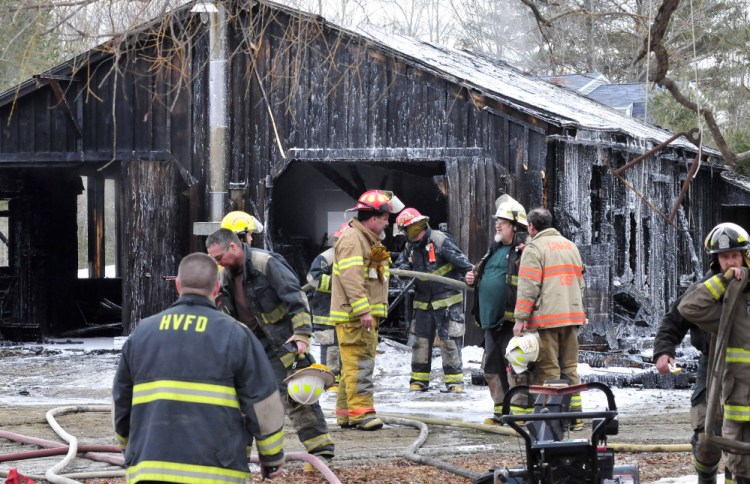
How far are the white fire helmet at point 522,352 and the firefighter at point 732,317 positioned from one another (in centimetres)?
250

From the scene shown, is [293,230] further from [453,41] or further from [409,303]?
[453,41]

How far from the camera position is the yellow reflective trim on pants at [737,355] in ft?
21.3

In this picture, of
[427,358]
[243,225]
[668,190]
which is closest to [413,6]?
[668,190]

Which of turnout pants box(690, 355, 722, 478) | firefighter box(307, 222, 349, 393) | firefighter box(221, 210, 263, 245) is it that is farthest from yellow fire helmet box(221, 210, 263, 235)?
firefighter box(307, 222, 349, 393)

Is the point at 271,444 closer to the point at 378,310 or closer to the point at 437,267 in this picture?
the point at 378,310

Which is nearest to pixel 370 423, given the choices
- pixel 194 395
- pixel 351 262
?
pixel 351 262

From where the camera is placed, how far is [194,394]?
5133 millimetres

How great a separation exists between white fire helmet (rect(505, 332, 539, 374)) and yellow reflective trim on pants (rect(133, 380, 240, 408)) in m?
4.31

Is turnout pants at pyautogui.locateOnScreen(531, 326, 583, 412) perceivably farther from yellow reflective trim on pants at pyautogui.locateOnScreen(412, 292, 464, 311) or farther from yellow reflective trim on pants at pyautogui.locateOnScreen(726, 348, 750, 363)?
yellow reflective trim on pants at pyautogui.locateOnScreen(412, 292, 464, 311)

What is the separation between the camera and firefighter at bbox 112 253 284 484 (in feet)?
16.8

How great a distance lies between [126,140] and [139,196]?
91 centimetres

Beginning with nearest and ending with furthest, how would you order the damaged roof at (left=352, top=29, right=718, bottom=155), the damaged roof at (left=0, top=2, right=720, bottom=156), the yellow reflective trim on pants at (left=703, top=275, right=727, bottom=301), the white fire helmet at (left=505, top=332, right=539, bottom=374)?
the yellow reflective trim on pants at (left=703, top=275, right=727, bottom=301) < the white fire helmet at (left=505, top=332, right=539, bottom=374) < the damaged roof at (left=0, top=2, right=720, bottom=156) < the damaged roof at (left=352, top=29, right=718, bottom=155)

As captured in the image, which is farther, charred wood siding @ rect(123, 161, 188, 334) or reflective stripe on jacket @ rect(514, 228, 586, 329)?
charred wood siding @ rect(123, 161, 188, 334)

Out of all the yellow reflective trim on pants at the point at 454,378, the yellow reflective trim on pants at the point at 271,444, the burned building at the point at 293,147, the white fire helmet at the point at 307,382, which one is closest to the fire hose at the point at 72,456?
the white fire helmet at the point at 307,382
